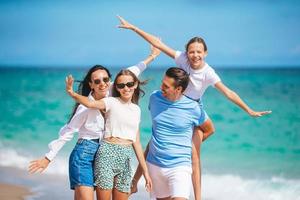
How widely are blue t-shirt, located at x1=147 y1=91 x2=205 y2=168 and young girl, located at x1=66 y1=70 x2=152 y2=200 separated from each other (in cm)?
22

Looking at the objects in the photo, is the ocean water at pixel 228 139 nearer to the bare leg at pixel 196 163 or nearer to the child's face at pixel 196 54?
Result: the bare leg at pixel 196 163

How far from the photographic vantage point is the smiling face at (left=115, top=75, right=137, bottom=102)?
14.6 ft

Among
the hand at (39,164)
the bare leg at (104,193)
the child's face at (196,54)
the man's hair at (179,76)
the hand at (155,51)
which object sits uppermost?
the hand at (155,51)

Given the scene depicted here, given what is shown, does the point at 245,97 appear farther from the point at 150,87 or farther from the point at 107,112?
the point at 107,112

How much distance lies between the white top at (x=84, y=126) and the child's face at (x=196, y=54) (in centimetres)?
82

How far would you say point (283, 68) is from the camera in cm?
4344

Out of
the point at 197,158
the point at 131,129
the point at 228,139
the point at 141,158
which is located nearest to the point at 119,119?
the point at 131,129

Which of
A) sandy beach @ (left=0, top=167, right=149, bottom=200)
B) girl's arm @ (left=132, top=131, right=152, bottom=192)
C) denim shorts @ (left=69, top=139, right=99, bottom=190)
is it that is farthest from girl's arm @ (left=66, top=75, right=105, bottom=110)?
sandy beach @ (left=0, top=167, right=149, bottom=200)

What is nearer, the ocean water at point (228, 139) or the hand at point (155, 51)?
the hand at point (155, 51)

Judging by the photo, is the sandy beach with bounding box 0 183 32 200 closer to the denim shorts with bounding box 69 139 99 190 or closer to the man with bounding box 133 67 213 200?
the man with bounding box 133 67 213 200

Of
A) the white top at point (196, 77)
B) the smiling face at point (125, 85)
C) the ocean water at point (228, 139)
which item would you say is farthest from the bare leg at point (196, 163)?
the ocean water at point (228, 139)

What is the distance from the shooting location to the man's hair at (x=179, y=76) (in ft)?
15.1

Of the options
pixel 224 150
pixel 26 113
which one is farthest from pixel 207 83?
pixel 26 113

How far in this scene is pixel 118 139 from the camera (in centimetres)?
443
